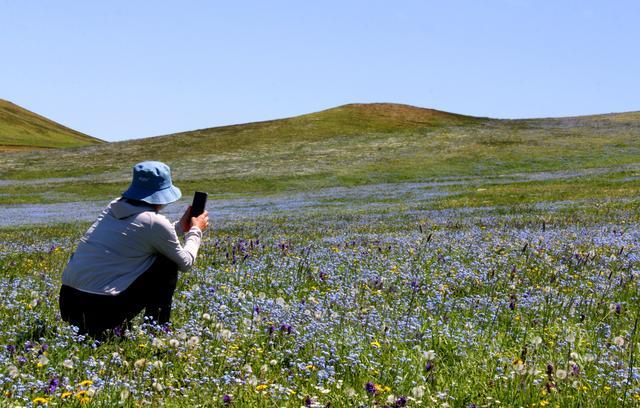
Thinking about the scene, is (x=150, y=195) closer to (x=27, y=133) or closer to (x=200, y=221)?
(x=200, y=221)

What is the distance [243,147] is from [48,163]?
21873 millimetres

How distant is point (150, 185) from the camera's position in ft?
19.3

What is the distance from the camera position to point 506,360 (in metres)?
4.44

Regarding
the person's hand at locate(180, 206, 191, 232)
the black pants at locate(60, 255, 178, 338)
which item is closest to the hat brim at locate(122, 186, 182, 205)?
the black pants at locate(60, 255, 178, 338)

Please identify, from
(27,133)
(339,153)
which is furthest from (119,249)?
(27,133)

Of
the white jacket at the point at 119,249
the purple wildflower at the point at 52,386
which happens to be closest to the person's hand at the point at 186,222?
the white jacket at the point at 119,249

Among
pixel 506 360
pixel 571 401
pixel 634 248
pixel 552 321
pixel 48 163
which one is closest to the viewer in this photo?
pixel 571 401

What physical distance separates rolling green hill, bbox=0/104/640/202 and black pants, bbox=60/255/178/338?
42653 millimetres

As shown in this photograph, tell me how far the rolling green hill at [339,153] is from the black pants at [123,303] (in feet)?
140

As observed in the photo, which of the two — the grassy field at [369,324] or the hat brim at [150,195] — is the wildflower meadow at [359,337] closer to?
the grassy field at [369,324]

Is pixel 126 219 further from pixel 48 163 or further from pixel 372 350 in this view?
pixel 48 163

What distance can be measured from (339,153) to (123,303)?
2396 inches

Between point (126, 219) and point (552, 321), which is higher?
point (126, 219)

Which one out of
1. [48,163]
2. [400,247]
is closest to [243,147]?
[48,163]
